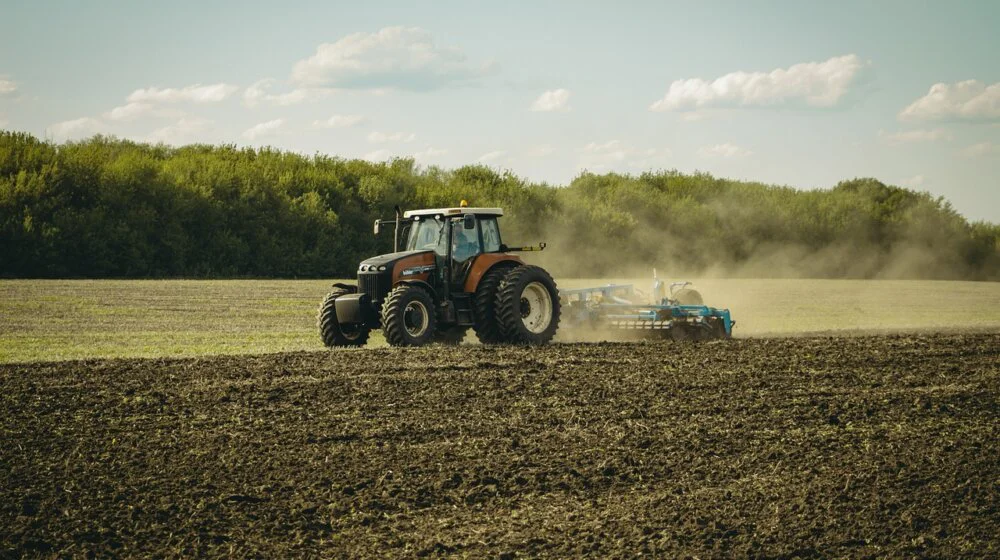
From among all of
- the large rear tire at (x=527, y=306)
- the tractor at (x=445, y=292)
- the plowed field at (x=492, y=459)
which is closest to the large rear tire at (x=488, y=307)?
the tractor at (x=445, y=292)

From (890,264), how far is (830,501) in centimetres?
5537

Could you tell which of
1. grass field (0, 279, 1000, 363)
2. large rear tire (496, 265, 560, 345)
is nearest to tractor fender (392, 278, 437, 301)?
large rear tire (496, 265, 560, 345)

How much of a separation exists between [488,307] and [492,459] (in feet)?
22.6

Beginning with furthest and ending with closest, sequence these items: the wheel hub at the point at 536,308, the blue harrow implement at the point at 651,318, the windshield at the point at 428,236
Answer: the blue harrow implement at the point at 651,318 → the wheel hub at the point at 536,308 → the windshield at the point at 428,236

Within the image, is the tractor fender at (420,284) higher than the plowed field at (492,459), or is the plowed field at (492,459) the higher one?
the tractor fender at (420,284)

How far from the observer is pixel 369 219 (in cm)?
5366

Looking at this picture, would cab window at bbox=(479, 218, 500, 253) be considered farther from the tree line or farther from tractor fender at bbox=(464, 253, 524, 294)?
the tree line

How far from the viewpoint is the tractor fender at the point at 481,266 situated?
1570 centimetres

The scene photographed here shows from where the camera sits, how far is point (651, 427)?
10195 mm

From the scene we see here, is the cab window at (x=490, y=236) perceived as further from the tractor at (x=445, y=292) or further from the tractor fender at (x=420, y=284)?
the tractor fender at (x=420, y=284)

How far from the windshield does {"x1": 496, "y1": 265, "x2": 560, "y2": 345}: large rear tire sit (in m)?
1.13

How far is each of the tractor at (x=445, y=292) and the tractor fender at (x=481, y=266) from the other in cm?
→ 1

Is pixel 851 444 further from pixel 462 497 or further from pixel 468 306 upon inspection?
pixel 468 306

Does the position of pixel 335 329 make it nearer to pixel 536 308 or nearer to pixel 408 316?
pixel 408 316
